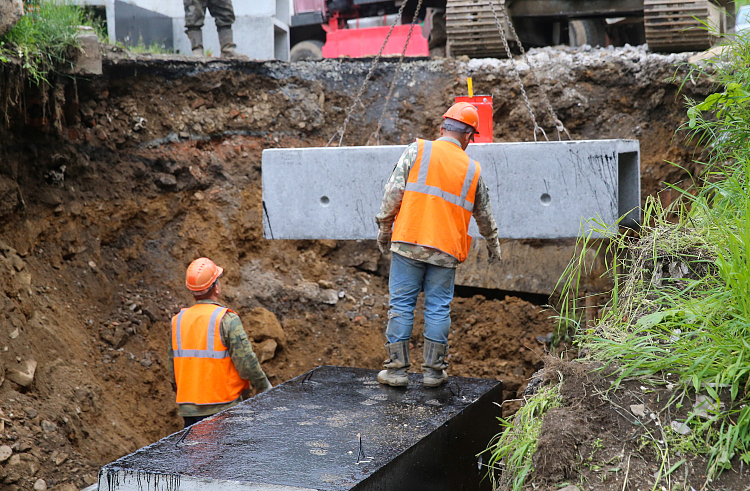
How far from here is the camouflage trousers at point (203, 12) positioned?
776cm

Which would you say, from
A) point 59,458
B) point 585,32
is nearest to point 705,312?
point 59,458

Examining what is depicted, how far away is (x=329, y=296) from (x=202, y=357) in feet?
9.46

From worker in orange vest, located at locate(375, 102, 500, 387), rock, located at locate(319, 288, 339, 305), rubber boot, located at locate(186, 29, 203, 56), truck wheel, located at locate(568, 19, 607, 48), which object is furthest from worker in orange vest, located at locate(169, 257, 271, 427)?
truck wheel, located at locate(568, 19, 607, 48)

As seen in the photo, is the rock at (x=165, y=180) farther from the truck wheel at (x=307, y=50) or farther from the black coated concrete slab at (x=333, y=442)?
the truck wheel at (x=307, y=50)

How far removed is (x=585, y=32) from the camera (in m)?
9.35

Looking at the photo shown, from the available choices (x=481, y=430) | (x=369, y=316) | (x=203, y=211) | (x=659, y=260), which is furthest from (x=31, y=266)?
(x=659, y=260)

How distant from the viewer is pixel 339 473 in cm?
271

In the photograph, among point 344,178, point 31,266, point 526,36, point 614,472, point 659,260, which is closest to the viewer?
point 614,472

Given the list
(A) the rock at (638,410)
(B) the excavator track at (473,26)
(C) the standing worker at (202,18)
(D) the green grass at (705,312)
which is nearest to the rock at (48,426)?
(D) the green grass at (705,312)

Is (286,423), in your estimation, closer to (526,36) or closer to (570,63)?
(570,63)

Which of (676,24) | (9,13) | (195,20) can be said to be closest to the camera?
(9,13)

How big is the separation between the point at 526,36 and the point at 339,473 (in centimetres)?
687

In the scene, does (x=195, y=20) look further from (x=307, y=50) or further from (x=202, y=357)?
(x=202, y=357)

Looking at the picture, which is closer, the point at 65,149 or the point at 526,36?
the point at 65,149
